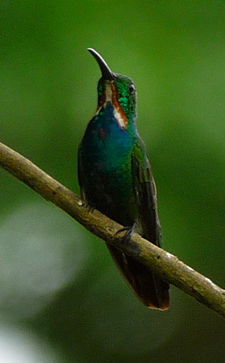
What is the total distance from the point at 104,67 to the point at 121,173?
0.55 meters

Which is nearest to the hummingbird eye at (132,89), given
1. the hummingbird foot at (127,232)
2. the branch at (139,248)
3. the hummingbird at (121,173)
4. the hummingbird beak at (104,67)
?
the hummingbird at (121,173)

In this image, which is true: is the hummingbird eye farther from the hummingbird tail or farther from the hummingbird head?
the hummingbird tail

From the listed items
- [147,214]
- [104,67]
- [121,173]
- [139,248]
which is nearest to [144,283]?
[147,214]

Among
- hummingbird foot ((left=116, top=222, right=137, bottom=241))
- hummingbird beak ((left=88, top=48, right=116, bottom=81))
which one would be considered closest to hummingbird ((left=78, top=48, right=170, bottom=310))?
hummingbird beak ((left=88, top=48, right=116, bottom=81))

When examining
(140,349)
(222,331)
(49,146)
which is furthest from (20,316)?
(49,146)

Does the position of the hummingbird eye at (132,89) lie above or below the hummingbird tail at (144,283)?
above

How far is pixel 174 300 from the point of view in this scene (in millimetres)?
5535

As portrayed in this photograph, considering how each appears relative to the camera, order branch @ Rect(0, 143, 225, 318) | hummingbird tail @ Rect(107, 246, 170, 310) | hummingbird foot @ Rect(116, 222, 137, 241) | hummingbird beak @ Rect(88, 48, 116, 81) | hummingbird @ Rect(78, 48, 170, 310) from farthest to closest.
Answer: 1. hummingbird tail @ Rect(107, 246, 170, 310)
2. hummingbird @ Rect(78, 48, 170, 310)
3. hummingbird beak @ Rect(88, 48, 116, 81)
4. hummingbird foot @ Rect(116, 222, 137, 241)
5. branch @ Rect(0, 143, 225, 318)

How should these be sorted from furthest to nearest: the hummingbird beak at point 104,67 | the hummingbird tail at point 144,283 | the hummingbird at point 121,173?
the hummingbird tail at point 144,283, the hummingbird at point 121,173, the hummingbird beak at point 104,67

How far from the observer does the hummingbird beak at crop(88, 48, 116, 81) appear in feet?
13.2

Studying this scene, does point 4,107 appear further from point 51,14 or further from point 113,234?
point 113,234

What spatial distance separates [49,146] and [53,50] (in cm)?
52

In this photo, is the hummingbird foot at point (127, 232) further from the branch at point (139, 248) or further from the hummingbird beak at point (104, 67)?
the hummingbird beak at point (104, 67)

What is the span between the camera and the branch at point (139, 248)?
11.1 feet
